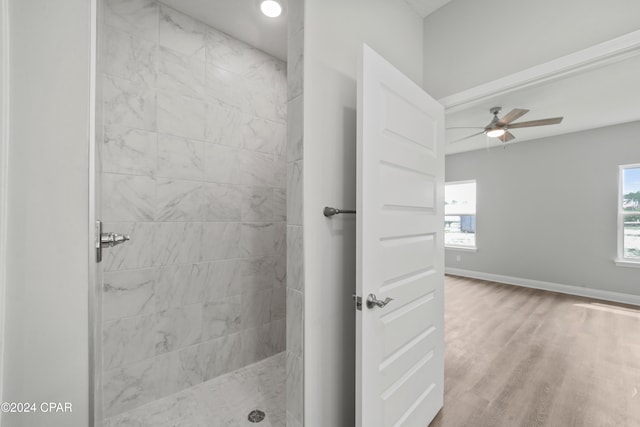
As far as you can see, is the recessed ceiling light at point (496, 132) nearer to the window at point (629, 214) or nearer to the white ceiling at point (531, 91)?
the white ceiling at point (531, 91)

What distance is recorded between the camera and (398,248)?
130 cm

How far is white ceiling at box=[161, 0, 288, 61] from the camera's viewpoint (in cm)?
177

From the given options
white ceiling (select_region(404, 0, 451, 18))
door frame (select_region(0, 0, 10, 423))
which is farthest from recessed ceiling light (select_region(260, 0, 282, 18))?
door frame (select_region(0, 0, 10, 423))

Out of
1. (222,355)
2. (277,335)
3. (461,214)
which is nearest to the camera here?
(222,355)

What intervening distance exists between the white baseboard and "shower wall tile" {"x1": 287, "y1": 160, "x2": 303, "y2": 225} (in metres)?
5.84

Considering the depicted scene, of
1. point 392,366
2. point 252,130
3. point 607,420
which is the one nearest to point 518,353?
point 607,420

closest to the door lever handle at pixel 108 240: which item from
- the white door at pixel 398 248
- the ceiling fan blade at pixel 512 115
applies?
the white door at pixel 398 248

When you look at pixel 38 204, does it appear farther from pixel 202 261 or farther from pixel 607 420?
pixel 607 420

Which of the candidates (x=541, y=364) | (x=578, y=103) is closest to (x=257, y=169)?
(x=541, y=364)

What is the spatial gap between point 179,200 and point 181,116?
0.60 m

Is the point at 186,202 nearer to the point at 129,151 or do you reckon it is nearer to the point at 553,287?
the point at 129,151

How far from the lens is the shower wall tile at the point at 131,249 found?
161 centimetres

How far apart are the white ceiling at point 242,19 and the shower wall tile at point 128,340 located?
2125 mm

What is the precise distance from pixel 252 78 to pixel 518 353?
3.62 metres
